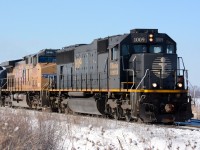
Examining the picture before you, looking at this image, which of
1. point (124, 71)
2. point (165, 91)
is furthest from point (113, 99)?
point (165, 91)

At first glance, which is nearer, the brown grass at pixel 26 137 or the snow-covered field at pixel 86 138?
the brown grass at pixel 26 137

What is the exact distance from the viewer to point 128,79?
15.0 metres

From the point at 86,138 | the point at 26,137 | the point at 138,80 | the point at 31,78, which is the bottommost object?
the point at 86,138

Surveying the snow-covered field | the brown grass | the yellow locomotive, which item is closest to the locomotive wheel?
the snow-covered field

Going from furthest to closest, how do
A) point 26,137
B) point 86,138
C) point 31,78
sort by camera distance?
point 31,78
point 86,138
point 26,137

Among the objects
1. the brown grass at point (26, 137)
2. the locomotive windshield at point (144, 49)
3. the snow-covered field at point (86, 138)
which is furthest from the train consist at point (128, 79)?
the brown grass at point (26, 137)

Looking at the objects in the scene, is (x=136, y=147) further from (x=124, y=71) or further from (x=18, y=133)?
(x=124, y=71)

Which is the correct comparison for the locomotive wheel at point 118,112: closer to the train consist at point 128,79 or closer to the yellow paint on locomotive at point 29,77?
the train consist at point 128,79

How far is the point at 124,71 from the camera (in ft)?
49.3

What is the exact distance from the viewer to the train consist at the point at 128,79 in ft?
45.9

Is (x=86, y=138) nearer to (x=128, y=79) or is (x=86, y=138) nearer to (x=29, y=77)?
(x=128, y=79)

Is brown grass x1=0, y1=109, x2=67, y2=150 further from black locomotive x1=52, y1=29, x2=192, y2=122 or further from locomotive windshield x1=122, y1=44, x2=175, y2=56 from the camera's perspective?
locomotive windshield x1=122, y1=44, x2=175, y2=56

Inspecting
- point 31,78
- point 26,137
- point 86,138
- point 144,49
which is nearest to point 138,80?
point 144,49

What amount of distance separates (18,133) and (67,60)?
12.0 m
